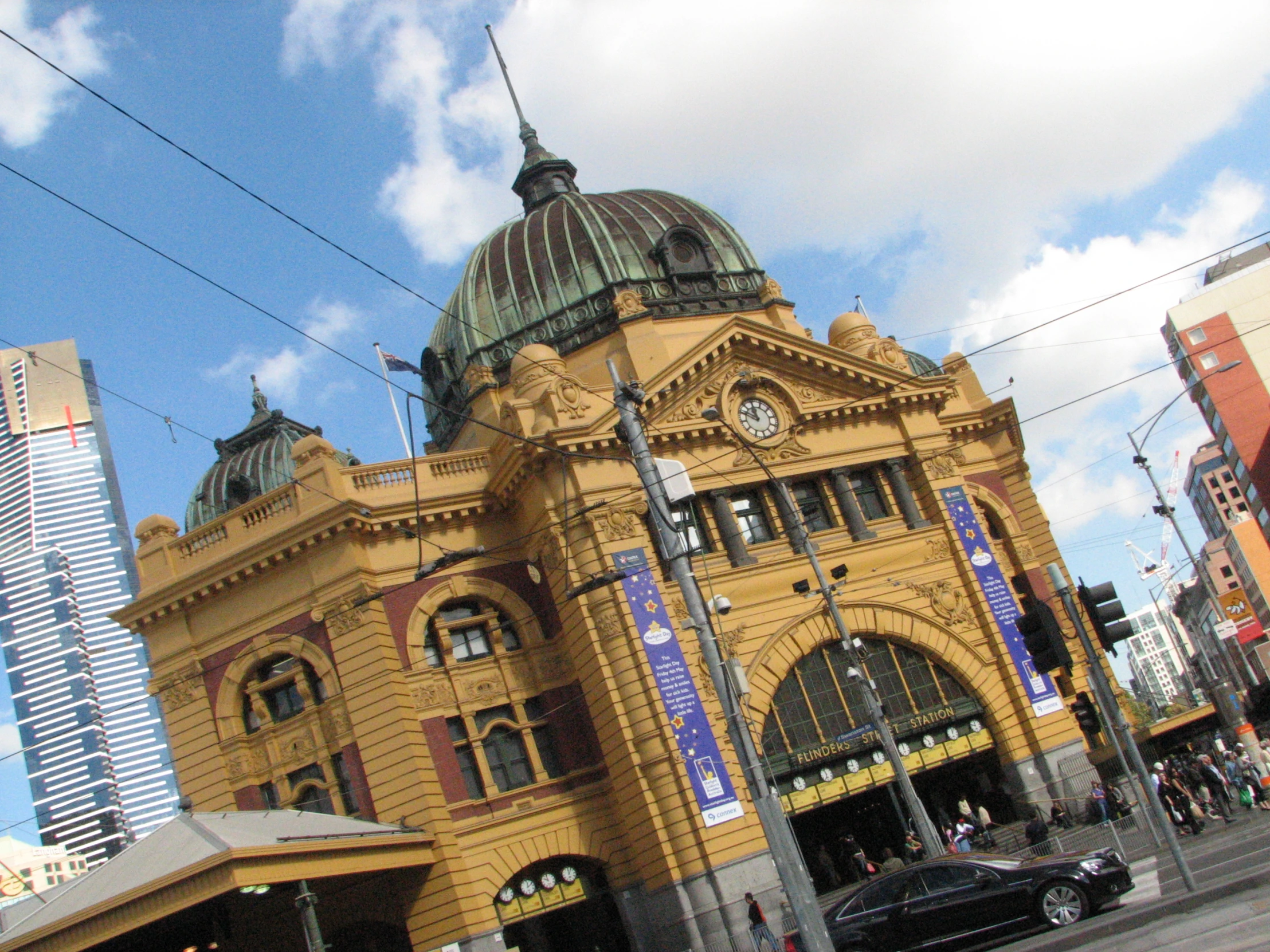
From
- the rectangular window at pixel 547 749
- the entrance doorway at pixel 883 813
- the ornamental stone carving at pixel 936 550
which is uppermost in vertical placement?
the ornamental stone carving at pixel 936 550

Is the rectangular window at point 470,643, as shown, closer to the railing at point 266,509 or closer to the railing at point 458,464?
the railing at point 458,464

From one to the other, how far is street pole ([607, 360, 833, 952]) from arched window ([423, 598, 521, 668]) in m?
15.5

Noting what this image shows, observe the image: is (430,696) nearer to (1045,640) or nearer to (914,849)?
(914,849)

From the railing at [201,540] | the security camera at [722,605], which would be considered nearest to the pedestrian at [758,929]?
the security camera at [722,605]

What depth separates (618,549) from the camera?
109ft

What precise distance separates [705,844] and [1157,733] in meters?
30.7

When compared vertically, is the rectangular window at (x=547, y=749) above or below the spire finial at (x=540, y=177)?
below

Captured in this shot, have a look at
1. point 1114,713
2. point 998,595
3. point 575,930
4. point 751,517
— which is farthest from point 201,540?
point 1114,713

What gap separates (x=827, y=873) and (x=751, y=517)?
11375mm

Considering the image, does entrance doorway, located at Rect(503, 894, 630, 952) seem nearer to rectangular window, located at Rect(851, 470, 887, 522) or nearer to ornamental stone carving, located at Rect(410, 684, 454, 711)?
ornamental stone carving, located at Rect(410, 684, 454, 711)

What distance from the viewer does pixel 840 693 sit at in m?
34.7

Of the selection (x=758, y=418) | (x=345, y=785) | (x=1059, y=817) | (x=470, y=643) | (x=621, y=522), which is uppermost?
(x=758, y=418)

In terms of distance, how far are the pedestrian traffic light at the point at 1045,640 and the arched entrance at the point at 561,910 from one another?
18.6 metres

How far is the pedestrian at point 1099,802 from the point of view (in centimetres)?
2984
